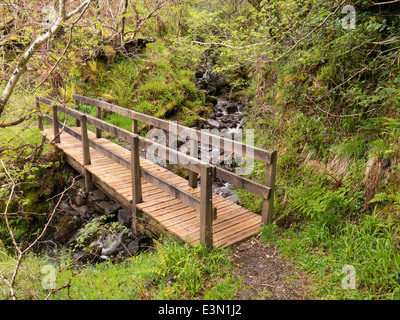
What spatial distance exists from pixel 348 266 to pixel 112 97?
36.3ft

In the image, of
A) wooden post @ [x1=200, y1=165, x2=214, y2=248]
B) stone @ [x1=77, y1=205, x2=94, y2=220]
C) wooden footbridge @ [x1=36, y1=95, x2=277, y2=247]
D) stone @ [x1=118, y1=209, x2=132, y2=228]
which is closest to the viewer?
wooden post @ [x1=200, y1=165, x2=214, y2=248]

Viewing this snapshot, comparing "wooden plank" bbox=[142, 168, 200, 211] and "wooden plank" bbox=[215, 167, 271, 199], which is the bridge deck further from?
"wooden plank" bbox=[215, 167, 271, 199]

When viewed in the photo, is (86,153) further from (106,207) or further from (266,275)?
(266,275)

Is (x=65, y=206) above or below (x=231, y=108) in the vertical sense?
below

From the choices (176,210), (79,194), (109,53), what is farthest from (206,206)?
(109,53)

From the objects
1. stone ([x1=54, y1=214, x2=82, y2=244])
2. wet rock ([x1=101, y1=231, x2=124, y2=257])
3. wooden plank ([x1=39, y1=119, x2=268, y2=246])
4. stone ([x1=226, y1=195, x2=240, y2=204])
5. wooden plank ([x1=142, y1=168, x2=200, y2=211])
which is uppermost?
wooden plank ([x1=142, y1=168, x2=200, y2=211])

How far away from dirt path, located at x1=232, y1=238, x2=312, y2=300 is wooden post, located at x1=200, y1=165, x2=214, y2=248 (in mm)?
498

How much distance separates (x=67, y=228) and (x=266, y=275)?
5370mm

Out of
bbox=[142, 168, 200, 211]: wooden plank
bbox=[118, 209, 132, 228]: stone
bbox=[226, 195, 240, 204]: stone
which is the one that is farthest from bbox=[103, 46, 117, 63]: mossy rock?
bbox=[142, 168, 200, 211]: wooden plank

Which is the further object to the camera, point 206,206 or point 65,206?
point 65,206

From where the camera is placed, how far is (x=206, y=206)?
4098mm

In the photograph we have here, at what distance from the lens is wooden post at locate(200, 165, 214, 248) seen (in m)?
4.02

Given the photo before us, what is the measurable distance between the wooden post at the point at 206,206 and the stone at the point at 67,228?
440 centimetres
